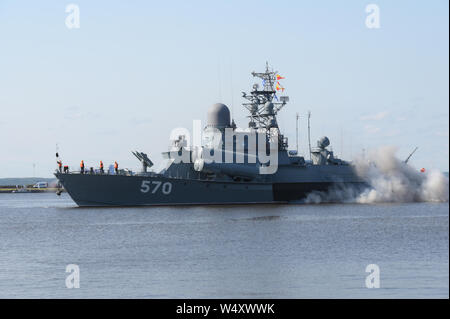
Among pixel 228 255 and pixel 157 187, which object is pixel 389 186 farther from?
pixel 228 255

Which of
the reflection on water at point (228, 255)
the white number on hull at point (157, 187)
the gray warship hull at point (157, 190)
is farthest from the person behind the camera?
the white number on hull at point (157, 187)

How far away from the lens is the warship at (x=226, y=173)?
54.8 m

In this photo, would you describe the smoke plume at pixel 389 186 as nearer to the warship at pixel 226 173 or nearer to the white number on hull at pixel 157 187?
the warship at pixel 226 173

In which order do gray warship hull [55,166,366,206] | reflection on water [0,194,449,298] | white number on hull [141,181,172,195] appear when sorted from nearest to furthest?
reflection on water [0,194,449,298], gray warship hull [55,166,366,206], white number on hull [141,181,172,195]

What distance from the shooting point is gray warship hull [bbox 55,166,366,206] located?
54.5 meters

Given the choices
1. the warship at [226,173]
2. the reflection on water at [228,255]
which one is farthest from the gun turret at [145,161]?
the reflection on water at [228,255]

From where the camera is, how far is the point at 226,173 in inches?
2229

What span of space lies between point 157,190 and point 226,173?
6230mm

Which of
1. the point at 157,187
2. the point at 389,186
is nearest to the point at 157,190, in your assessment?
the point at 157,187

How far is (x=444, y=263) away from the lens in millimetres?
23828

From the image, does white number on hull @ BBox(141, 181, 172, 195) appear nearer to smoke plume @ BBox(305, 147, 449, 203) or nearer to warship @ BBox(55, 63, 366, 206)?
warship @ BBox(55, 63, 366, 206)

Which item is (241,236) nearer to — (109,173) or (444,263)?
(444,263)

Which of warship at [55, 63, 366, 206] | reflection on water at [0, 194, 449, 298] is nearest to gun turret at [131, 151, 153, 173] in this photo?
warship at [55, 63, 366, 206]
